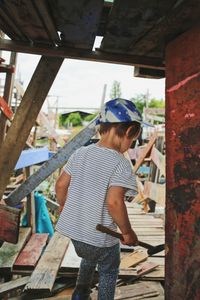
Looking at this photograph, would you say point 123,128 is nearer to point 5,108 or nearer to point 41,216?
point 5,108

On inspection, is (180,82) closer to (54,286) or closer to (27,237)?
(54,286)

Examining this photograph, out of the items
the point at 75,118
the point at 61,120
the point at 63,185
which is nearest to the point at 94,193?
the point at 63,185

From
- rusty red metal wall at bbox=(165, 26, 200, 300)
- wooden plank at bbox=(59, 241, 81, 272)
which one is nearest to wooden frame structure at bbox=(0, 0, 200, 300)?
rusty red metal wall at bbox=(165, 26, 200, 300)

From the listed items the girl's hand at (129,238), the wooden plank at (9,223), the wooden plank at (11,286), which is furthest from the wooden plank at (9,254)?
the girl's hand at (129,238)

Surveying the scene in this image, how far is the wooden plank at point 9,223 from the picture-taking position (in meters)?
2.92

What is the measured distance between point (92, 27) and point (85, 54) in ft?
1.48

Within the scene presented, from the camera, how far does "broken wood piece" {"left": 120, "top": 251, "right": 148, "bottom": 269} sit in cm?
386

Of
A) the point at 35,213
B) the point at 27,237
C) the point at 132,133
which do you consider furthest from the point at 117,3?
the point at 35,213

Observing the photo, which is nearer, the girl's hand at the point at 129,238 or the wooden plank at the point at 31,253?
the girl's hand at the point at 129,238

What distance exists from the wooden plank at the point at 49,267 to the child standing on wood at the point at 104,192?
3.22ft

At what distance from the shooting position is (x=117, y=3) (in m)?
1.77

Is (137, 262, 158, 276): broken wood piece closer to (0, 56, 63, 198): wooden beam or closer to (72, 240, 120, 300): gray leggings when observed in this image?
(72, 240, 120, 300): gray leggings

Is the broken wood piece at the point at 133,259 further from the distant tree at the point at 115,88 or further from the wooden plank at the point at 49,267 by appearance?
the distant tree at the point at 115,88

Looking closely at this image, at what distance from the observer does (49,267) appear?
3.60 metres
